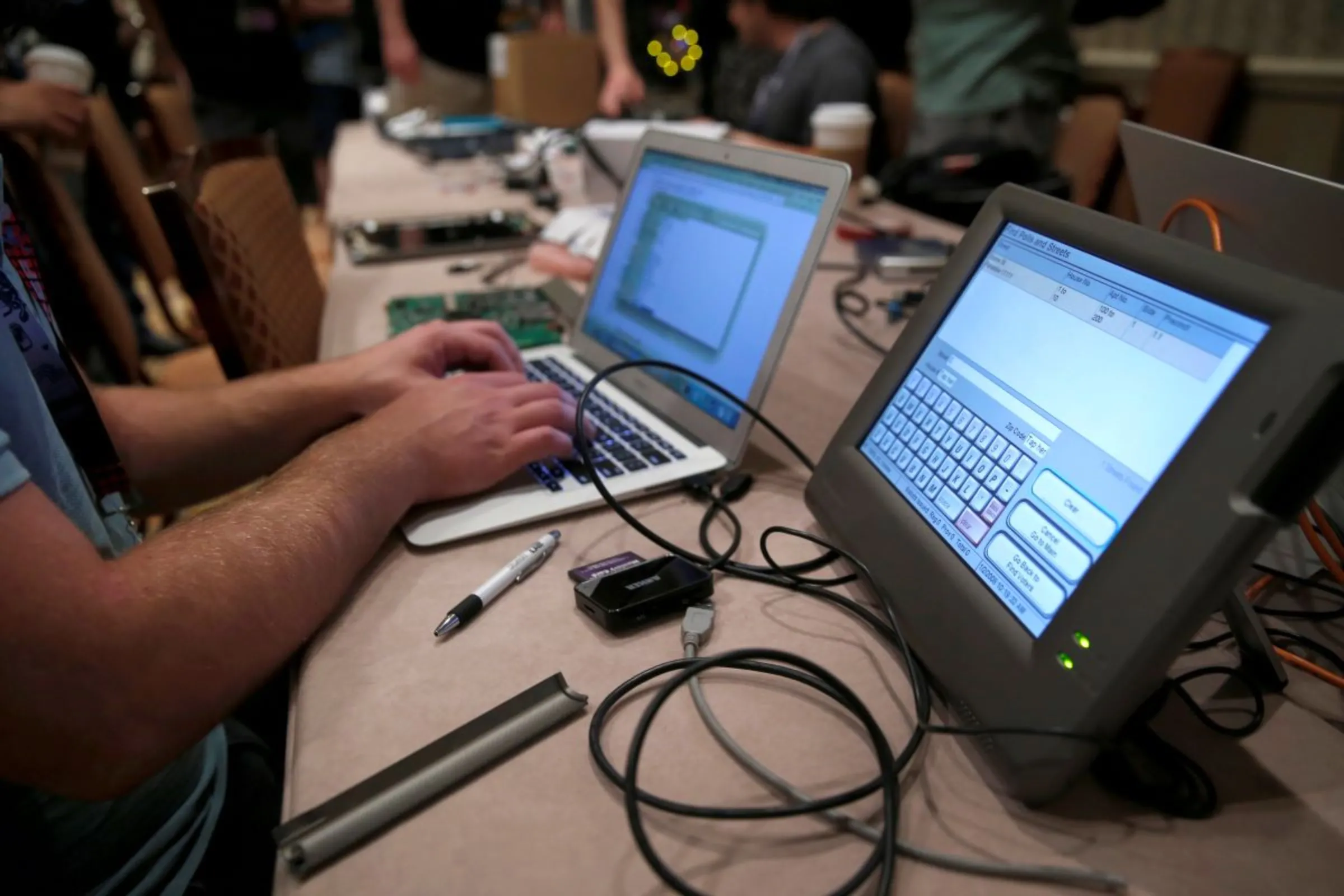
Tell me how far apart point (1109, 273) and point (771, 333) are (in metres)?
0.30

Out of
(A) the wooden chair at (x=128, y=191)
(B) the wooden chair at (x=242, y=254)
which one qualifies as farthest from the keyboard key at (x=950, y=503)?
(A) the wooden chair at (x=128, y=191)

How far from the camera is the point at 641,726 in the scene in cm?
51

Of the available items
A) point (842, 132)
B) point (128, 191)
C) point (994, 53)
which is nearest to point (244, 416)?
point (128, 191)

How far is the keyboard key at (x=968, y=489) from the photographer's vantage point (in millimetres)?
566

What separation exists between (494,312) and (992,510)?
828 mm

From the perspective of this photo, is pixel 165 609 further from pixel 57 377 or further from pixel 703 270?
pixel 703 270

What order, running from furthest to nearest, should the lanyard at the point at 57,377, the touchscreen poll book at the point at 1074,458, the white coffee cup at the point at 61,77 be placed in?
the white coffee cup at the point at 61,77, the lanyard at the point at 57,377, the touchscreen poll book at the point at 1074,458

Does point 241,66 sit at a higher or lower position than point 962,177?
lower

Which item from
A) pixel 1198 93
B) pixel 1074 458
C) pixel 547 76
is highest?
pixel 1074 458

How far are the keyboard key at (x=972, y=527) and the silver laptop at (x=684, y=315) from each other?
0.81 ft

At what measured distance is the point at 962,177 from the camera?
5.93ft

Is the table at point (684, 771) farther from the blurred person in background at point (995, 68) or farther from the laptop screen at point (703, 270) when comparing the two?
the blurred person in background at point (995, 68)

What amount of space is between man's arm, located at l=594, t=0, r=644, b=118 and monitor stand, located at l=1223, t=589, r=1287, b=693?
8.50 feet

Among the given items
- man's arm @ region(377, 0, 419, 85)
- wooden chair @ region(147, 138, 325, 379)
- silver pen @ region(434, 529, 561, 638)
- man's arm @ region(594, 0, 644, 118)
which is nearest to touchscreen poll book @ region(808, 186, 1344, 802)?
silver pen @ region(434, 529, 561, 638)
